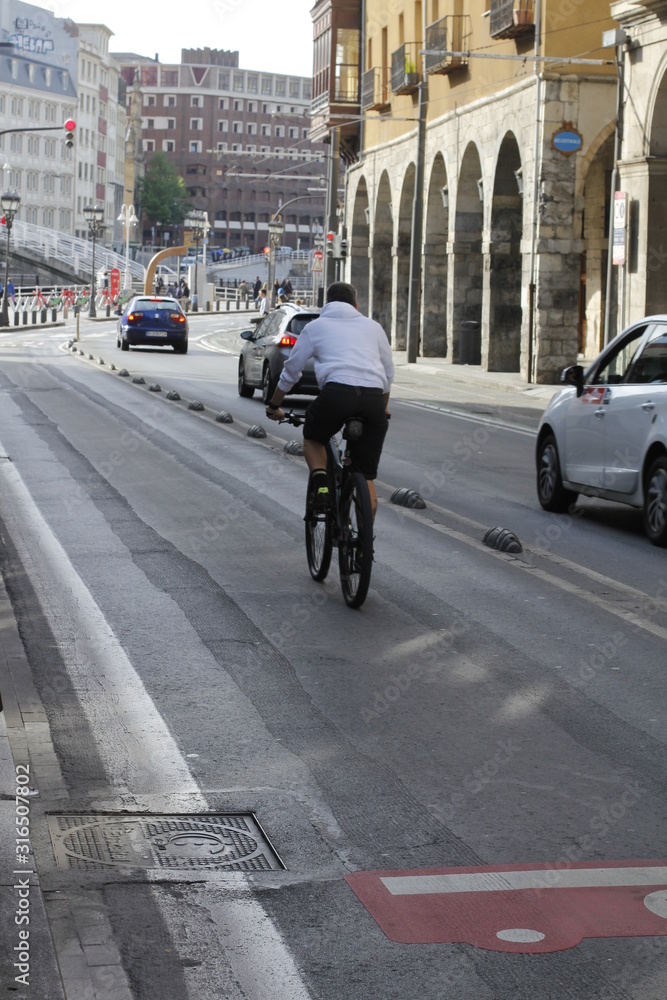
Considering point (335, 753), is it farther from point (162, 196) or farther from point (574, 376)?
point (162, 196)

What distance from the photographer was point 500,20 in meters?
33.9

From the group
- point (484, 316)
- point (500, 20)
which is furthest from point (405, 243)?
point (500, 20)

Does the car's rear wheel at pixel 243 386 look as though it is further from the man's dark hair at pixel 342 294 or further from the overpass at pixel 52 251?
the overpass at pixel 52 251

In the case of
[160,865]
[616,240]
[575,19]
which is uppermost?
[575,19]

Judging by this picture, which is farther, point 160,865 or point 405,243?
point 405,243

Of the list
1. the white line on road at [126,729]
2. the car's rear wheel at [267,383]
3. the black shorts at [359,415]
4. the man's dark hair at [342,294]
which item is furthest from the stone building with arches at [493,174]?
the white line on road at [126,729]

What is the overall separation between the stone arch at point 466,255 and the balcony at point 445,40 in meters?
2.12

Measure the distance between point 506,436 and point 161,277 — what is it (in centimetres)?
9243

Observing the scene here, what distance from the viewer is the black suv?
2475 centimetres

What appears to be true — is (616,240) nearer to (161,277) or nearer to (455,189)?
(455,189)

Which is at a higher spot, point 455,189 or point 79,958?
point 455,189

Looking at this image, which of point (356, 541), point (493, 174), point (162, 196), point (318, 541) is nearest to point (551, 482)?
point (318, 541)

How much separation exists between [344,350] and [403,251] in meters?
40.8

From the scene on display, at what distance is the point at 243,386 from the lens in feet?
89.1
